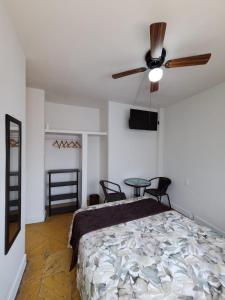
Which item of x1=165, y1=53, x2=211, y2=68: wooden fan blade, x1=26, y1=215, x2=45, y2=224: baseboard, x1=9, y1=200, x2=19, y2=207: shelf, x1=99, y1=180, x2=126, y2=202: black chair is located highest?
x1=165, y1=53, x2=211, y2=68: wooden fan blade

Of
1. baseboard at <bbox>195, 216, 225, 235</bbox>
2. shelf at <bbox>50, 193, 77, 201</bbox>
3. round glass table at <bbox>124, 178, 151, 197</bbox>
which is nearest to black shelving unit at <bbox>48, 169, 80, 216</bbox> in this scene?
shelf at <bbox>50, 193, 77, 201</bbox>

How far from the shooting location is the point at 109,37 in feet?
5.26

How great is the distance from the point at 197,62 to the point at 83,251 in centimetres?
220

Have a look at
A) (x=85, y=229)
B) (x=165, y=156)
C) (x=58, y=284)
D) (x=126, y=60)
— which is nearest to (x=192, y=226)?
(x=85, y=229)

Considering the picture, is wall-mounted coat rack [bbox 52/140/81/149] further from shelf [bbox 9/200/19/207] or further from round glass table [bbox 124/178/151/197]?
shelf [bbox 9/200/19/207]

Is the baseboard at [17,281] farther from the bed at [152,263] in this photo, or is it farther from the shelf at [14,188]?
the shelf at [14,188]

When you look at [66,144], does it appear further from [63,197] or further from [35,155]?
[63,197]

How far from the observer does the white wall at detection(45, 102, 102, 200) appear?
12.1 ft

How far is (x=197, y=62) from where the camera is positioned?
1.59 m

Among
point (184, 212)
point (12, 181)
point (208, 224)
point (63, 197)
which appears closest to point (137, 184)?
point (184, 212)

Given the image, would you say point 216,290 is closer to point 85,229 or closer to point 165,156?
point 85,229

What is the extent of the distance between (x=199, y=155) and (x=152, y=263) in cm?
251

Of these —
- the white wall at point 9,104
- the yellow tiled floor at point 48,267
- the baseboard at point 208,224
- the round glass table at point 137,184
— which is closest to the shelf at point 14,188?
the white wall at point 9,104

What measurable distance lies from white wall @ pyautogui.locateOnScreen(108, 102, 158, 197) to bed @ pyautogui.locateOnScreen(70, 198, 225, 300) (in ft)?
6.81
